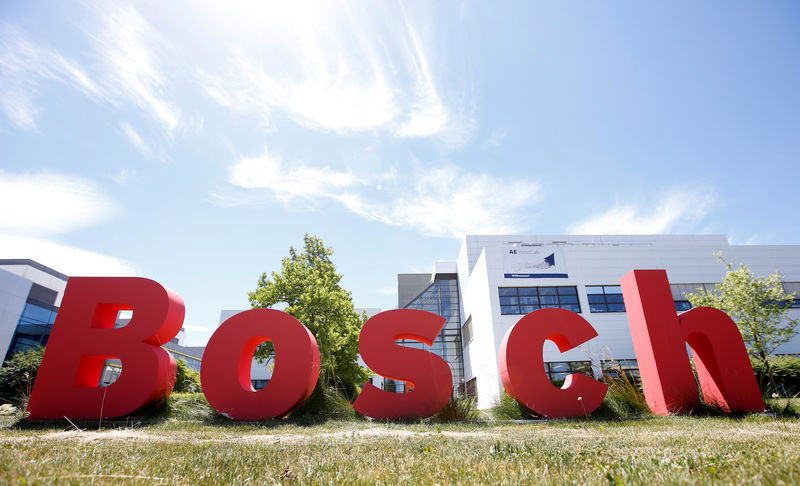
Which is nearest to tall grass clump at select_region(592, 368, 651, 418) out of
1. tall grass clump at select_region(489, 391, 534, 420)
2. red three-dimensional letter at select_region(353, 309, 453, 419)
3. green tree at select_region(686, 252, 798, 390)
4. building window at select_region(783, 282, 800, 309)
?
tall grass clump at select_region(489, 391, 534, 420)

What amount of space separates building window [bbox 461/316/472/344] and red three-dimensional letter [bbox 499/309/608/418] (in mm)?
19194

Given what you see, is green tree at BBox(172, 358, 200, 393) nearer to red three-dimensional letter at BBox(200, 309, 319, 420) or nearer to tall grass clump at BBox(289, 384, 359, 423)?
red three-dimensional letter at BBox(200, 309, 319, 420)

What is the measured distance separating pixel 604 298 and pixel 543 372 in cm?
1652

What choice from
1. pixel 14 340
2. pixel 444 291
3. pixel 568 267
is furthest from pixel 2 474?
pixel 14 340

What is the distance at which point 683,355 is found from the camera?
30.6ft

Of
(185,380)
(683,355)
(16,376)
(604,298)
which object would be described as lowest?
(185,380)

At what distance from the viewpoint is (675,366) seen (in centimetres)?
925

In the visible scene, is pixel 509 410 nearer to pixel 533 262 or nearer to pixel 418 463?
pixel 418 463

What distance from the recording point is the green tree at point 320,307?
18.1 metres

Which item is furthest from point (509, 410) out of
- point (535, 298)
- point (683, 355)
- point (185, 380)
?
point (535, 298)

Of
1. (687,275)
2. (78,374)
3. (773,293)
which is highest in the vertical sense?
(687,275)

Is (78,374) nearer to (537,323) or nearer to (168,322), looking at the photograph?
(168,322)

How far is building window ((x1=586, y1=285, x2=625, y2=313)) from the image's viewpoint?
22.9 metres

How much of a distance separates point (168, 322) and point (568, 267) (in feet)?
71.5
